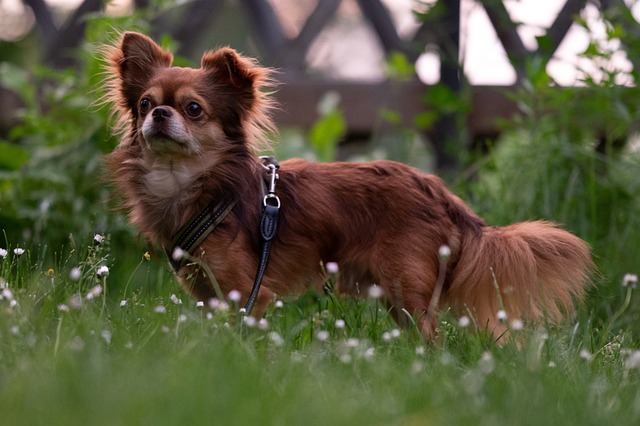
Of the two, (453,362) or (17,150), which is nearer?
(453,362)

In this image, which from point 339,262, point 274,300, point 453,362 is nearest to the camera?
point 453,362

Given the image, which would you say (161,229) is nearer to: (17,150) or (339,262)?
(339,262)

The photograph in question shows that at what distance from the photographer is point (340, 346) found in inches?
128

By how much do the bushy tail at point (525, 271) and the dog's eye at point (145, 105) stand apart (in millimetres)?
1612

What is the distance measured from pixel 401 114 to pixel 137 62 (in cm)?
339

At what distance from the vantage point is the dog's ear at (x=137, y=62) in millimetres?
4207

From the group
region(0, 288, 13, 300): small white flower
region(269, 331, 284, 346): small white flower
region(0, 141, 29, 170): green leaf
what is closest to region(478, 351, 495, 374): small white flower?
region(269, 331, 284, 346): small white flower

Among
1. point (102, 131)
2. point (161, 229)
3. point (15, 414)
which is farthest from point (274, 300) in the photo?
point (102, 131)

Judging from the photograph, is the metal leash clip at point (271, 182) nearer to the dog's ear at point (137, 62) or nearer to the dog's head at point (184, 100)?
the dog's head at point (184, 100)

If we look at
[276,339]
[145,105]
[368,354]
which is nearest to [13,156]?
[145,105]

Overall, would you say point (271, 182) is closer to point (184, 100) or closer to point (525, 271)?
point (184, 100)

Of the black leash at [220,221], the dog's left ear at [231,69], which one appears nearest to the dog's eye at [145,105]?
the dog's left ear at [231,69]

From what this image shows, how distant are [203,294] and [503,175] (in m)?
2.88

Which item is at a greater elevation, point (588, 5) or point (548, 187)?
point (588, 5)
